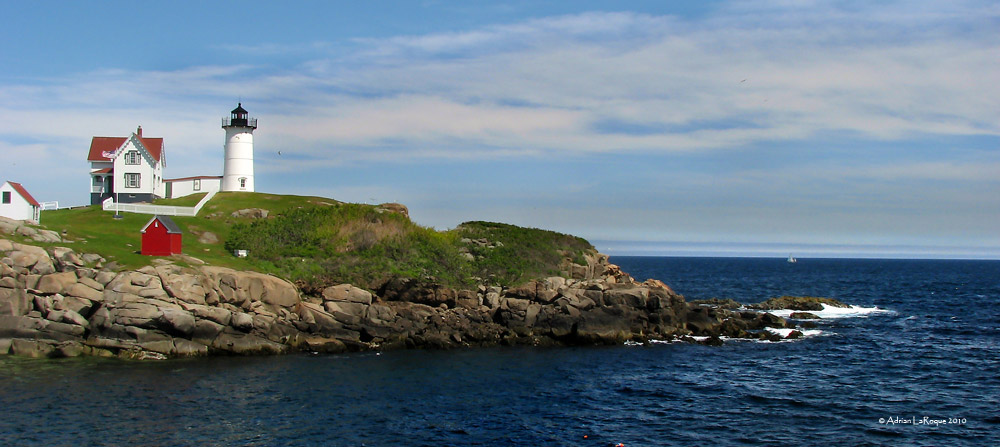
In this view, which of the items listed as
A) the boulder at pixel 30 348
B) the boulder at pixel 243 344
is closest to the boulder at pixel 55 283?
the boulder at pixel 30 348

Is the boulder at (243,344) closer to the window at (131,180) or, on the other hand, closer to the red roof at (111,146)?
the window at (131,180)

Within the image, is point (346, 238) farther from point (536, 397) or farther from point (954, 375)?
point (954, 375)

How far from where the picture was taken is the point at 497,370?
125ft

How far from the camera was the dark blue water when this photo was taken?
87.6 feet

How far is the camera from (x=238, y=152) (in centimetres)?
7356

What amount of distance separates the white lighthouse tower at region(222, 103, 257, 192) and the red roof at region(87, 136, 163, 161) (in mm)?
6350

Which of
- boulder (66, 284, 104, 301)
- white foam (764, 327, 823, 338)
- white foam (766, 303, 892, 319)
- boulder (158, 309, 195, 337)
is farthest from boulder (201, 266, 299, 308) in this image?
white foam (766, 303, 892, 319)

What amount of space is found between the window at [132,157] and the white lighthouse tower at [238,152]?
8828mm

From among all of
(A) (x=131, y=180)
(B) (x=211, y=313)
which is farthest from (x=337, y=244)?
(A) (x=131, y=180)

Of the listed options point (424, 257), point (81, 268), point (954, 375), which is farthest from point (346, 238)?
point (954, 375)

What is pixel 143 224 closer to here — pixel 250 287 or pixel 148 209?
pixel 148 209

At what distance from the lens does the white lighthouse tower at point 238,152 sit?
73.4m

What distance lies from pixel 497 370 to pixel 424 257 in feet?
62.5

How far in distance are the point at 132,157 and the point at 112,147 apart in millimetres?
4018
